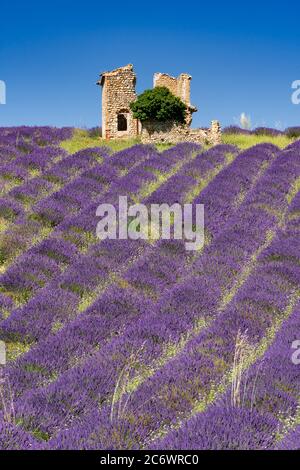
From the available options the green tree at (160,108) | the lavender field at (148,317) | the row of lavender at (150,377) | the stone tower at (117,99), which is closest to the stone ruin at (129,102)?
the stone tower at (117,99)

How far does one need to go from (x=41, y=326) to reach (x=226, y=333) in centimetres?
242

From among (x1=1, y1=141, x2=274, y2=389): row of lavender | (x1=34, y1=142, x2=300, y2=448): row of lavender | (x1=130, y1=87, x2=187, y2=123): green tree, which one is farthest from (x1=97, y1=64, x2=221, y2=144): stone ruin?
(x1=34, y1=142, x2=300, y2=448): row of lavender

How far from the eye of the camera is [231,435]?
409 cm

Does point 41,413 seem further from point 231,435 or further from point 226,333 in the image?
point 226,333

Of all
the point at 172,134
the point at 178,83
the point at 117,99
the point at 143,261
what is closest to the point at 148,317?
the point at 143,261

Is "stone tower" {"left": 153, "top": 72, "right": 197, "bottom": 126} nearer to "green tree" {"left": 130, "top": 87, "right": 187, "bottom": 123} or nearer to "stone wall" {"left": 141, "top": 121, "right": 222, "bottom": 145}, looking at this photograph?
"green tree" {"left": 130, "top": 87, "right": 187, "bottom": 123}

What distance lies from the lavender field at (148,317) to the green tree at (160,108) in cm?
819

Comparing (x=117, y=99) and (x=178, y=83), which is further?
(x=178, y=83)

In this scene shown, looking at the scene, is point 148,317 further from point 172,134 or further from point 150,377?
point 172,134

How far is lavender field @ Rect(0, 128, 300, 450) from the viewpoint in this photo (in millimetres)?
4445

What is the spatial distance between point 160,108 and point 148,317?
16788mm

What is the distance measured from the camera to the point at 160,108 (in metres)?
22.3

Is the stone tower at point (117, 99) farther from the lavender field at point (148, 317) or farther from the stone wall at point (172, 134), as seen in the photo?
the lavender field at point (148, 317)

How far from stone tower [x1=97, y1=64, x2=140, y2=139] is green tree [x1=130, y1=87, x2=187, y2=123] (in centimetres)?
141
